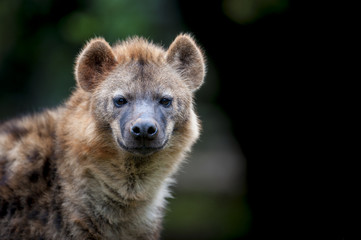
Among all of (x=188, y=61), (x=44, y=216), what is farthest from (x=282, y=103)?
(x=44, y=216)

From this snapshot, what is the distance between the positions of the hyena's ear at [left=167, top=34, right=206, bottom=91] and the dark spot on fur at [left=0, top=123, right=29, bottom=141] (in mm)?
1868

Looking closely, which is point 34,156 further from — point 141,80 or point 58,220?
point 141,80

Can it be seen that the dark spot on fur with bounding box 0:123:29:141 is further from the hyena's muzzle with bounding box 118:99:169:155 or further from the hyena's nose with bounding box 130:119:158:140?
the hyena's nose with bounding box 130:119:158:140

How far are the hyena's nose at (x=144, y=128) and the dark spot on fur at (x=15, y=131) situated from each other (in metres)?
1.63

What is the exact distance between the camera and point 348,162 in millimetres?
8234

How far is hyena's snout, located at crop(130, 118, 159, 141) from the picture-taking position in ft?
17.1

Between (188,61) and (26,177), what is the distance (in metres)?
2.24

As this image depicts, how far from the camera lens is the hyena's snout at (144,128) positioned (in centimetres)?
520

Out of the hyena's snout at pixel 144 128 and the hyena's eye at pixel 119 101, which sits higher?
the hyena's eye at pixel 119 101

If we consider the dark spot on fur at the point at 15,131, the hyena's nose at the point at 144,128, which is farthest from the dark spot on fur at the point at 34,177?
the hyena's nose at the point at 144,128

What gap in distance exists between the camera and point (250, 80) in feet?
31.7

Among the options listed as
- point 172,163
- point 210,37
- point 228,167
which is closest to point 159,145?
point 172,163

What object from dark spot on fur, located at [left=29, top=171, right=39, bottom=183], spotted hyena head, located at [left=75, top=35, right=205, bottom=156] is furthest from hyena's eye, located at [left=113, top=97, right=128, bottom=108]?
dark spot on fur, located at [left=29, top=171, right=39, bottom=183]

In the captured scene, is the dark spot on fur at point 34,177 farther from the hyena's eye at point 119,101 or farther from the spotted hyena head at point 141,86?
the hyena's eye at point 119,101
